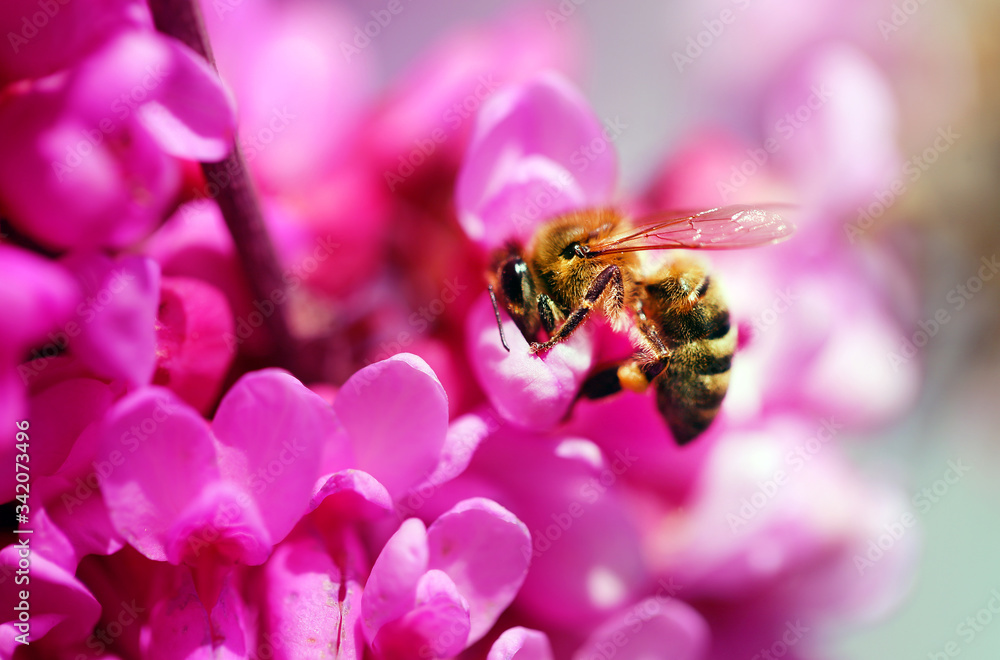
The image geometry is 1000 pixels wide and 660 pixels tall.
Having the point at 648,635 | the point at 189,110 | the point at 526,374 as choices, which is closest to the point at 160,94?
the point at 189,110

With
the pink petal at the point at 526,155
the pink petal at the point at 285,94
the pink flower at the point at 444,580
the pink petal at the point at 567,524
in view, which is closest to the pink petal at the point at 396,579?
the pink flower at the point at 444,580

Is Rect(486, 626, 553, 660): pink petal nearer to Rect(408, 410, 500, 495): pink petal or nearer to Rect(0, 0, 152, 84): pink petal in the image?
Rect(408, 410, 500, 495): pink petal

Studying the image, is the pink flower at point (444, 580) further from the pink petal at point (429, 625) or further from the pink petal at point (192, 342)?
the pink petal at point (192, 342)

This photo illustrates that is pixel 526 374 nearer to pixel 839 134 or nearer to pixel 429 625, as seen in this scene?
pixel 429 625

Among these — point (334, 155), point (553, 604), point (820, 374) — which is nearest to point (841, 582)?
point (820, 374)

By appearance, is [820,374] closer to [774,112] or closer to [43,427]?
[774,112]

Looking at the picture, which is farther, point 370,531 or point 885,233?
point 885,233
